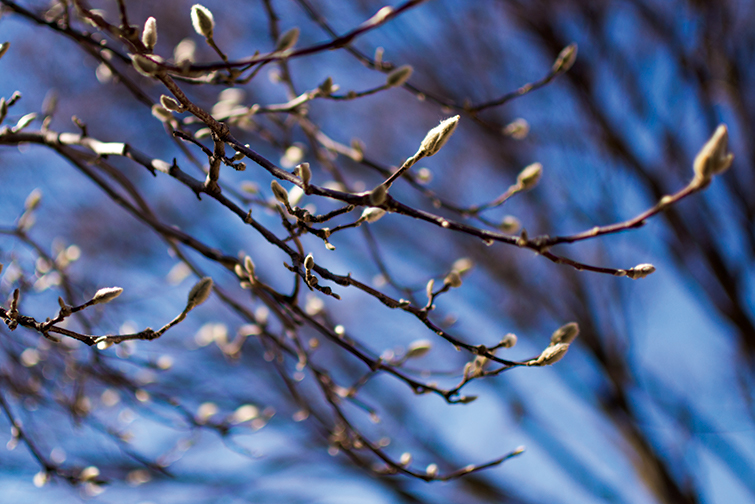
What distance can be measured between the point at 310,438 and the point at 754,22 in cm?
437

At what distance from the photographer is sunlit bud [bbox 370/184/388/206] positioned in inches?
26.9

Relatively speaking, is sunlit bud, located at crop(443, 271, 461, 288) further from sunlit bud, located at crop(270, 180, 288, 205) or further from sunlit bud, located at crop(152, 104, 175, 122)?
sunlit bud, located at crop(152, 104, 175, 122)

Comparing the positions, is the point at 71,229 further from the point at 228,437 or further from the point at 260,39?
the point at 228,437

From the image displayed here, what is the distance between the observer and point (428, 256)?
4652 millimetres

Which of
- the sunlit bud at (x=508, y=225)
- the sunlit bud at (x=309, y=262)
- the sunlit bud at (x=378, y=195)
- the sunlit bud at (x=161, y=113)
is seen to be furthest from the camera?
the sunlit bud at (x=508, y=225)

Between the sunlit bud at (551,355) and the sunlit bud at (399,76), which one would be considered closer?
the sunlit bud at (551,355)

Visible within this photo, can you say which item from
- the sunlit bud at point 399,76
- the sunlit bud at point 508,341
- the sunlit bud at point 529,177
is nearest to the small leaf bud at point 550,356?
the sunlit bud at point 508,341

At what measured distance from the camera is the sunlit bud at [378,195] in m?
0.68

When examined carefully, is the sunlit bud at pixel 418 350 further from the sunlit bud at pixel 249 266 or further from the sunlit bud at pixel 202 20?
the sunlit bud at pixel 202 20

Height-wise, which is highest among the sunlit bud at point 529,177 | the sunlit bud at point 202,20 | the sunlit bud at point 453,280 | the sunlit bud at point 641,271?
the sunlit bud at point 529,177

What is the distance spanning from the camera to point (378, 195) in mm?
687

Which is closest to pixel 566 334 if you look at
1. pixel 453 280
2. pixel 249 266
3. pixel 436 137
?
pixel 453 280

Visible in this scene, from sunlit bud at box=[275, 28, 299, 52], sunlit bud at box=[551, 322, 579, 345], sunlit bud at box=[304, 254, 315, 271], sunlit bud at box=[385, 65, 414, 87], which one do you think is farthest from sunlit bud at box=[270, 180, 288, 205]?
sunlit bud at box=[551, 322, 579, 345]

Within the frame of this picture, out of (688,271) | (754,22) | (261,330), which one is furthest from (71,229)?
(754,22)
